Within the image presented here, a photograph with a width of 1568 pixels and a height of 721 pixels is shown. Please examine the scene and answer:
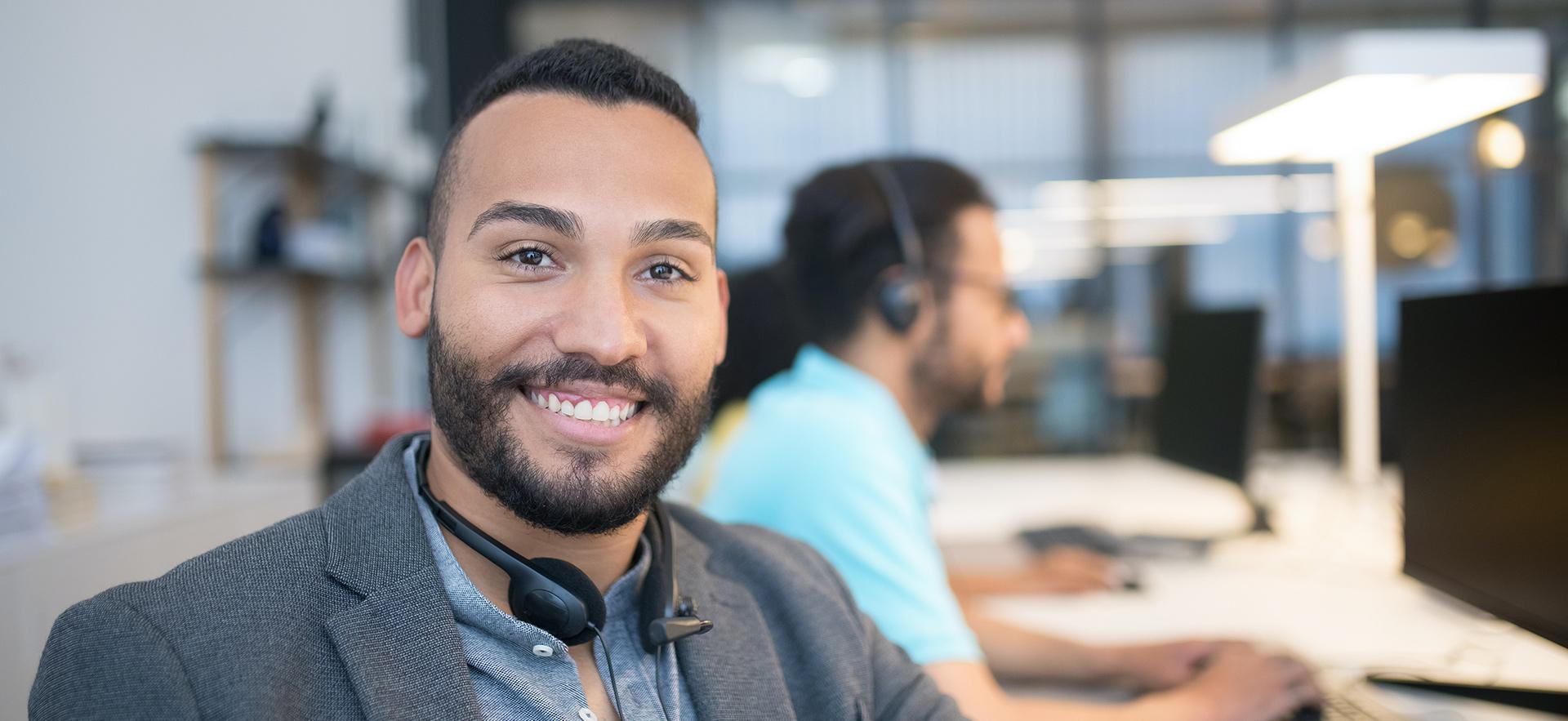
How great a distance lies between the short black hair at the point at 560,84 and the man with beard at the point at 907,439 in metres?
0.59

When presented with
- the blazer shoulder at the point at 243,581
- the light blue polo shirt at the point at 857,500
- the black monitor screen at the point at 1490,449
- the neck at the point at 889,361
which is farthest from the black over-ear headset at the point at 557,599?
the black monitor screen at the point at 1490,449

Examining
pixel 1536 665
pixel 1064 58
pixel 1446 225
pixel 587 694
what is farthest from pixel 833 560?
pixel 1446 225

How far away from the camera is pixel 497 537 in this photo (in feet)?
2.88

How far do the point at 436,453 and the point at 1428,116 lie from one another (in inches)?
79.0

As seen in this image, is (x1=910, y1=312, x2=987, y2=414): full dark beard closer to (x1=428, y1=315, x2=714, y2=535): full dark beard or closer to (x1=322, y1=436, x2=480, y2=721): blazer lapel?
(x1=428, y1=315, x2=714, y2=535): full dark beard

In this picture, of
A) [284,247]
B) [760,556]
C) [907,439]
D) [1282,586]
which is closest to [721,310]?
[760,556]

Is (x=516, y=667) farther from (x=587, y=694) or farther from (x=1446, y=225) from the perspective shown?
(x=1446, y=225)

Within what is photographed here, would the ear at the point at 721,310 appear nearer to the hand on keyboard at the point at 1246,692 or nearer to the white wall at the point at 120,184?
the hand on keyboard at the point at 1246,692

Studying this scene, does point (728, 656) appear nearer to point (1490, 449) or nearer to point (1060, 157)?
point (1490, 449)

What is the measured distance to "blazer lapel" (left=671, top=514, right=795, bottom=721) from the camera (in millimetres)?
896

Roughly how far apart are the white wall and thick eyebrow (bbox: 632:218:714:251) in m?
2.45

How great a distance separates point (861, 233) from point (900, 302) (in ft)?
0.46

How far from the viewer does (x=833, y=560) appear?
51.9 inches

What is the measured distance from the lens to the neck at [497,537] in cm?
87
